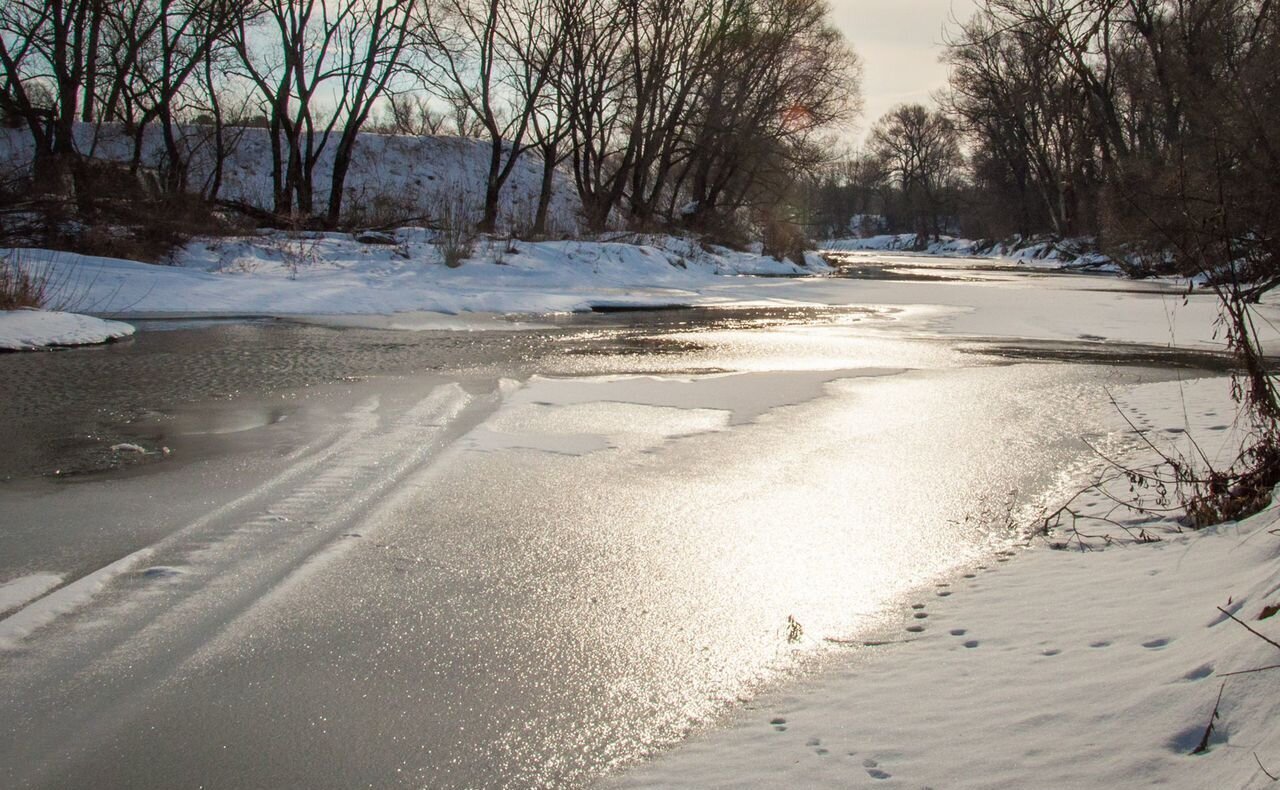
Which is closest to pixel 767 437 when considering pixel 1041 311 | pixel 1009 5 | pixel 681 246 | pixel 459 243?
pixel 1009 5

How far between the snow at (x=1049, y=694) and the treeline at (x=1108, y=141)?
3.99 ft

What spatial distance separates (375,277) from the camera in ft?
47.4

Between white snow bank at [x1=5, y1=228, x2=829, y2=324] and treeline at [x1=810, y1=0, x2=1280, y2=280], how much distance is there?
6.52 m

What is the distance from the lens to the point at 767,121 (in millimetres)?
26375

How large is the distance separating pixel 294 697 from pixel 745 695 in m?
1.08

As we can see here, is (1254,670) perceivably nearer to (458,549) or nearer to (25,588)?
(458,549)

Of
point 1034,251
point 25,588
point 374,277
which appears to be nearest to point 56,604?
point 25,588

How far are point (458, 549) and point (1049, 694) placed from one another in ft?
6.40

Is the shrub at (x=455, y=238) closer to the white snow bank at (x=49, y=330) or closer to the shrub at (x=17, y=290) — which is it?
the shrub at (x=17, y=290)

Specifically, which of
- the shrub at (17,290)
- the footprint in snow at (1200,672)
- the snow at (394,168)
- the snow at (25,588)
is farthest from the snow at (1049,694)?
the snow at (394,168)

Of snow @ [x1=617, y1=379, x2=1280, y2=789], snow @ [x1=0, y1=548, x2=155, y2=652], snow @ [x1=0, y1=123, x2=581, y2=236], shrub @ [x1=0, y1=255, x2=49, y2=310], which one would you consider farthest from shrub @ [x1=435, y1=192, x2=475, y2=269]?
snow @ [x1=617, y1=379, x2=1280, y2=789]

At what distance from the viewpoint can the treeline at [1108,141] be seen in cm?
338

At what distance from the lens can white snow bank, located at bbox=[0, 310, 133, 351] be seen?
7.78 m

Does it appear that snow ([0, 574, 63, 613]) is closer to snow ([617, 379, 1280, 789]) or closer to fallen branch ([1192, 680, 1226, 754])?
snow ([617, 379, 1280, 789])
